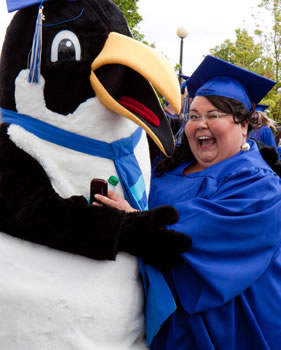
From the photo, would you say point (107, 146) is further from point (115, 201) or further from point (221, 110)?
point (221, 110)

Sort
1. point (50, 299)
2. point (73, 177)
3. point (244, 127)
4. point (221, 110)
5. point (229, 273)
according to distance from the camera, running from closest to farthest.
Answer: point (50, 299)
point (73, 177)
point (229, 273)
point (221, 110)
point (244, 127)

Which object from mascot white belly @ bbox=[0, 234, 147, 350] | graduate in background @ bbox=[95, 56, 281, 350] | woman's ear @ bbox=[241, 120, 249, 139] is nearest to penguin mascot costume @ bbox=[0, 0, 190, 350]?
mascot white belly @ bbox=[0, 234, 147, 350]

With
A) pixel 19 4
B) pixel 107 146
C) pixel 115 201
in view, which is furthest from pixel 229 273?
pixel 19 4

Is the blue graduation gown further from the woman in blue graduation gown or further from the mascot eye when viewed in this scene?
the mascot eye

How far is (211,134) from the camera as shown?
2.09 metres

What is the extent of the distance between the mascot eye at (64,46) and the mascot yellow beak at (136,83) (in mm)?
87

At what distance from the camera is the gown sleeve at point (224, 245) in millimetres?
1497

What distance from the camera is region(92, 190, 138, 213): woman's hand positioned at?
1.35 metres

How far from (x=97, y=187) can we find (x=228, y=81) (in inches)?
43.8

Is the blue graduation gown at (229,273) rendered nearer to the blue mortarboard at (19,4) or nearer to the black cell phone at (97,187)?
the black cell phone at (97,187)

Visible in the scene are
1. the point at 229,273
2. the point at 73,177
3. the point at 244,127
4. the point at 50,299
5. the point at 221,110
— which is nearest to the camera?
the point at 50,299

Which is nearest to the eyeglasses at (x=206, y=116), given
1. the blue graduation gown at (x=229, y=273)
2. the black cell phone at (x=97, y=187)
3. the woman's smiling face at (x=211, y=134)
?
→ the woman's smiling face at (x=211, y=134)

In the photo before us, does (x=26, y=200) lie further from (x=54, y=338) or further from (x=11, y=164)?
(x=54, y=338)

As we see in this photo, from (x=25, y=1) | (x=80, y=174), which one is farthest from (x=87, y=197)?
(x=25, y=1)
